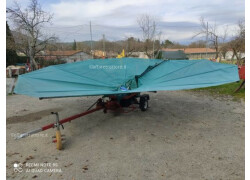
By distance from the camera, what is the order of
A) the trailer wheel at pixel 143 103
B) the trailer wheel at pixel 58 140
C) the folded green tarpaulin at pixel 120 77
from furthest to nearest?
the trailer wheel at pixel 143 103
the folded green tarpaulin at pixel 120 77
the trailer wheel at pixel 58 140

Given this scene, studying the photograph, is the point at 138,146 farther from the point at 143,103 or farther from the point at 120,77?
the point at 120,77

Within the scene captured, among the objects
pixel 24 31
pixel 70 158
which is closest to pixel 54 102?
pixel 70 158

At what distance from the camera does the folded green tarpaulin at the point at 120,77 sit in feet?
11.1

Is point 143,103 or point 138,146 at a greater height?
point 143,103

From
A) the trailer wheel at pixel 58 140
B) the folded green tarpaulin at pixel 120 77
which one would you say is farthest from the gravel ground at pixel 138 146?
the folded green tarpaulin at pixel 120 77

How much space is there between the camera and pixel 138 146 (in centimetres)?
340

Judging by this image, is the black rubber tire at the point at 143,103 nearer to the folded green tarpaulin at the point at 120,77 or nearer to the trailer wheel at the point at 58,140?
the folded green tarpaulin at the point at 120,77

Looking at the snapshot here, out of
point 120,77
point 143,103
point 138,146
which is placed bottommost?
point 138,146

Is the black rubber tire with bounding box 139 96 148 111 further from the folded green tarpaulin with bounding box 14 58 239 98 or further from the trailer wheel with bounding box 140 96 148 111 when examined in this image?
the folded green tarpaulin with bounding box 14 58 239 98

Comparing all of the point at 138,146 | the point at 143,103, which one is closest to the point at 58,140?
the point at 138,146

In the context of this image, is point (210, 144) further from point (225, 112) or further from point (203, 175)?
point (225, 112)

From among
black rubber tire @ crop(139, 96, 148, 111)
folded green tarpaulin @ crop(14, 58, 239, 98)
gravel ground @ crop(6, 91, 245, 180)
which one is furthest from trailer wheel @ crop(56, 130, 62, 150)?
black rubber tire @ crop(139, 96, 148, 111)

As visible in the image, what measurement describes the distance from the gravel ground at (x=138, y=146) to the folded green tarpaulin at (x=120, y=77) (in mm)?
962

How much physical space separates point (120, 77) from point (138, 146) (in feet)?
7.34
